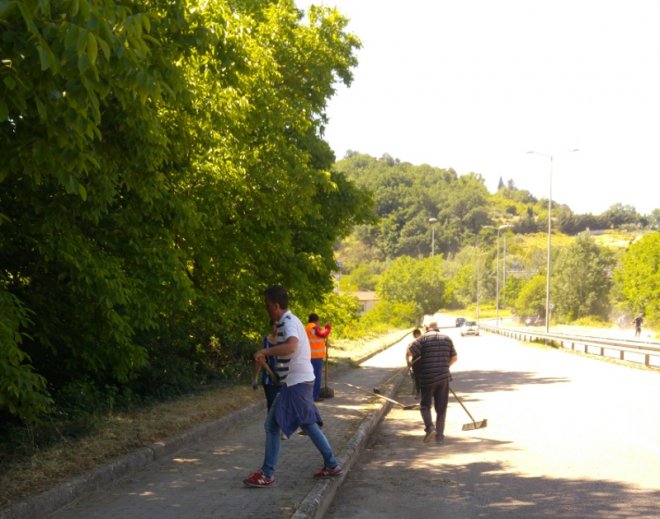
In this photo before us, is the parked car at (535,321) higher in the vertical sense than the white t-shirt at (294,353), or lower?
lower

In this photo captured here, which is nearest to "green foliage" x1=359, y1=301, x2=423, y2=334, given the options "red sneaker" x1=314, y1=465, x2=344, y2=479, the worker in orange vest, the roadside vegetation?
the roadside vegetation

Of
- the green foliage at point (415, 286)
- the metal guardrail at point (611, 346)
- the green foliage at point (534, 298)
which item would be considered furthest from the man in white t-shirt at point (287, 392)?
the green foliage at point (534, 298)


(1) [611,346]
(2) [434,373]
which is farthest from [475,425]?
(1) [611,346]

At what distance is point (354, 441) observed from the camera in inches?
407

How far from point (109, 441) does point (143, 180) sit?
303cm

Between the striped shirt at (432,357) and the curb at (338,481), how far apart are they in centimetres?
118

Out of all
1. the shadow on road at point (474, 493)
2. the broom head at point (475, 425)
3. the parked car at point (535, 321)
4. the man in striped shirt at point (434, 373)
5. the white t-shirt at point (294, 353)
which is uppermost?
the white t-shirt at point (294, 353)

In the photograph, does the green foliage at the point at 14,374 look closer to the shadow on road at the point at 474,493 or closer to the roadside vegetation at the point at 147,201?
the roadside vegetation at the point at 147,201

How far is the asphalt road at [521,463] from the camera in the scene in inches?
278

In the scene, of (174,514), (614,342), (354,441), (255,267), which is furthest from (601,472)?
(614,342)

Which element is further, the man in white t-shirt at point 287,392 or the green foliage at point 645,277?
the green foliage at point 645,277

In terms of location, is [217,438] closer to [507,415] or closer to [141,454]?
[141,454]

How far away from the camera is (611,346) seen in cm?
3153

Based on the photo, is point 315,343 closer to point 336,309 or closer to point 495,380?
point 495,380
